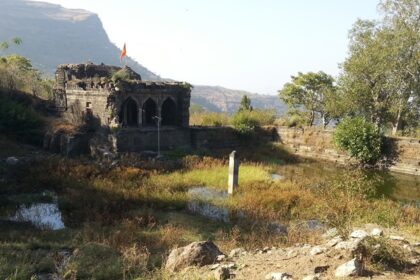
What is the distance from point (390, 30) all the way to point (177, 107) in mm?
16334

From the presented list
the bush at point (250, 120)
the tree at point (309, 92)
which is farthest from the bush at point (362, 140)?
the tree at point (309, 92)

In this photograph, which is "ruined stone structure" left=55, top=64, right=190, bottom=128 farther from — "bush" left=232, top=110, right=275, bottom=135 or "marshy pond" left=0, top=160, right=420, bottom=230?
"marshy pond" left=0, top=160, right=420, bottom=230

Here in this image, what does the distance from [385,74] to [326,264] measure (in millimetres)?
26299

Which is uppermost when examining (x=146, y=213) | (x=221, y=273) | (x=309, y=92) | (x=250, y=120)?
(x=309, y=92)

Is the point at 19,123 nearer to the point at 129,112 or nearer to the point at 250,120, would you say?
the point at 129,112

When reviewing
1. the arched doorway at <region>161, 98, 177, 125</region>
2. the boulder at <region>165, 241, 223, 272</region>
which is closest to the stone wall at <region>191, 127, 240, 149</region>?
the arched doorway at <region>161, 98, 177, 125</region>

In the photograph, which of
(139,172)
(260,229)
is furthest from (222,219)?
(139,172)

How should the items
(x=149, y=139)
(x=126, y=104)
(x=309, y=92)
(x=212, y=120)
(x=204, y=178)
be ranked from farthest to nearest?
(x=309, y=92)
(x=212, y=120)
(x=126, y=104)
(x=149, y=139)
(x=204, y=178)

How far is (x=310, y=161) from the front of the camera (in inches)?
1164

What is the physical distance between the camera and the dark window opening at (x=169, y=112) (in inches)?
1208

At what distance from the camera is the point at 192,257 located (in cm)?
734

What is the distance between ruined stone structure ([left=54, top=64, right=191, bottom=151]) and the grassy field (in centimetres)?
435

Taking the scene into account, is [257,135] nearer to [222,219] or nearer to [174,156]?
[174,156]

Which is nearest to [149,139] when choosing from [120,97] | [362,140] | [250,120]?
[120,97]
